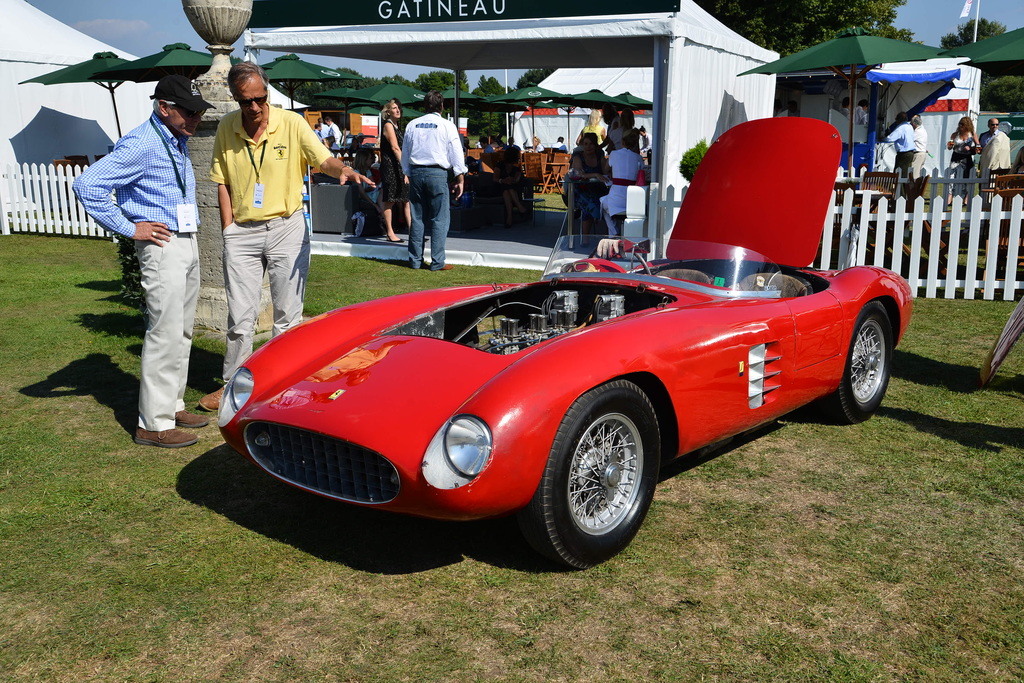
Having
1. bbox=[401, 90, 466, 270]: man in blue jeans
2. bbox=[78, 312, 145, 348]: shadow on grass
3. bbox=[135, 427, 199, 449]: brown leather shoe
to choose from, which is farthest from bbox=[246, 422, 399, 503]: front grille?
bbox=[401, 90, 466, 270]: man in blue jeans

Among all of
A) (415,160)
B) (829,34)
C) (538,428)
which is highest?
(829,34)

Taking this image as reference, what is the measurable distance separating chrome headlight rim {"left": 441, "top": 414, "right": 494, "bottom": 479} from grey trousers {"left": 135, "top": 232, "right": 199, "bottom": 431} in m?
2.25

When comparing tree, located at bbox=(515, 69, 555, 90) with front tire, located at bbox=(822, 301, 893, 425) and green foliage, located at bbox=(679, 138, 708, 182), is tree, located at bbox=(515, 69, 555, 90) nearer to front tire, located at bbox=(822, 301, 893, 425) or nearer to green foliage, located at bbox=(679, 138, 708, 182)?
green foliage, located at bbox=(679, 138, 708, 182)

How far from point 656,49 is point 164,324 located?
284 inches

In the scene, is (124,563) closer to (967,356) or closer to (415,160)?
(967,356)

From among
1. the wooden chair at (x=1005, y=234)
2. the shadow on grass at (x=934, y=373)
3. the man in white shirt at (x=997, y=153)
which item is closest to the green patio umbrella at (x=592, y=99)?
the man in white shirt at (x=997, y=153)

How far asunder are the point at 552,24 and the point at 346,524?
325 inches

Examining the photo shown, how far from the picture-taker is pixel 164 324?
462 cm

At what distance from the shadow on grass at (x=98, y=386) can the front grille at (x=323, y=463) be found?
1954mm

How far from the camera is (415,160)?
10.2 meters

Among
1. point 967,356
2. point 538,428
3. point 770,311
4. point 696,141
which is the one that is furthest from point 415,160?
point 538,428

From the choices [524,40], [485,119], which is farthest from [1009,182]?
[485,119]

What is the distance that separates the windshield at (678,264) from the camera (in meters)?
4.36

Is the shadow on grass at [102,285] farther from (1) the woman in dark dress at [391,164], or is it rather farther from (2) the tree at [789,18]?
(2) the tree at [789,18]
